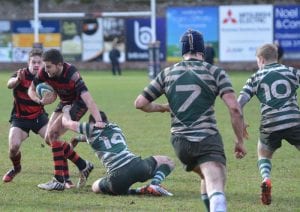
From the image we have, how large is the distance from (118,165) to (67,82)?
3.75 ft

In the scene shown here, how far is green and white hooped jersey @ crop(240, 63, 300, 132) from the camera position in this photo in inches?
354

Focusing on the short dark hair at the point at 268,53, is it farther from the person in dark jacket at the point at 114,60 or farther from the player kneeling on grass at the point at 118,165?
the person in dark jacket at the point at 114,60

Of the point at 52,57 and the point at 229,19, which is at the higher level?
the point at 52,57

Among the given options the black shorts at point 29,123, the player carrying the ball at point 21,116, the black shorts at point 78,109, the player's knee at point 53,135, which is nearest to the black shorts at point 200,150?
the black shorts at point 78,109

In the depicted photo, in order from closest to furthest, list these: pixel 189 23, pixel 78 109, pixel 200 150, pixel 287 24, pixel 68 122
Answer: pixel 200 150 → pixel 68 122 → pixel 78 109 → pixel 287 24 → pixel 189 23

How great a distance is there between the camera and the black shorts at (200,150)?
700cm

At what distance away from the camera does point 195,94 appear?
23.1 ft

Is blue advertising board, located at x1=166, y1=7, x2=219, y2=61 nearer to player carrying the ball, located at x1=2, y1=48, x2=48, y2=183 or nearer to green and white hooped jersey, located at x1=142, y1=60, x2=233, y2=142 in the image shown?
player carrying the ball, located at x1=2, y1=48, x2=48, y2=183

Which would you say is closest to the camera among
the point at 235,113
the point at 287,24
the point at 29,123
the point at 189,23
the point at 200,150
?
the point at 235,113

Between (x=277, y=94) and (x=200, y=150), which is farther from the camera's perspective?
(x=277, y=94)

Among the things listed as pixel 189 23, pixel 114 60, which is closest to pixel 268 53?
pixel 114 60

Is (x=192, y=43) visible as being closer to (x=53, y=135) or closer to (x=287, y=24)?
(x=53, y=135)

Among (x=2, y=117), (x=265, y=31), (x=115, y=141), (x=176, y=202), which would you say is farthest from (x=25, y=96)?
(x=265, y=31)

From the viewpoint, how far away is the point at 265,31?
4522 centimetres
